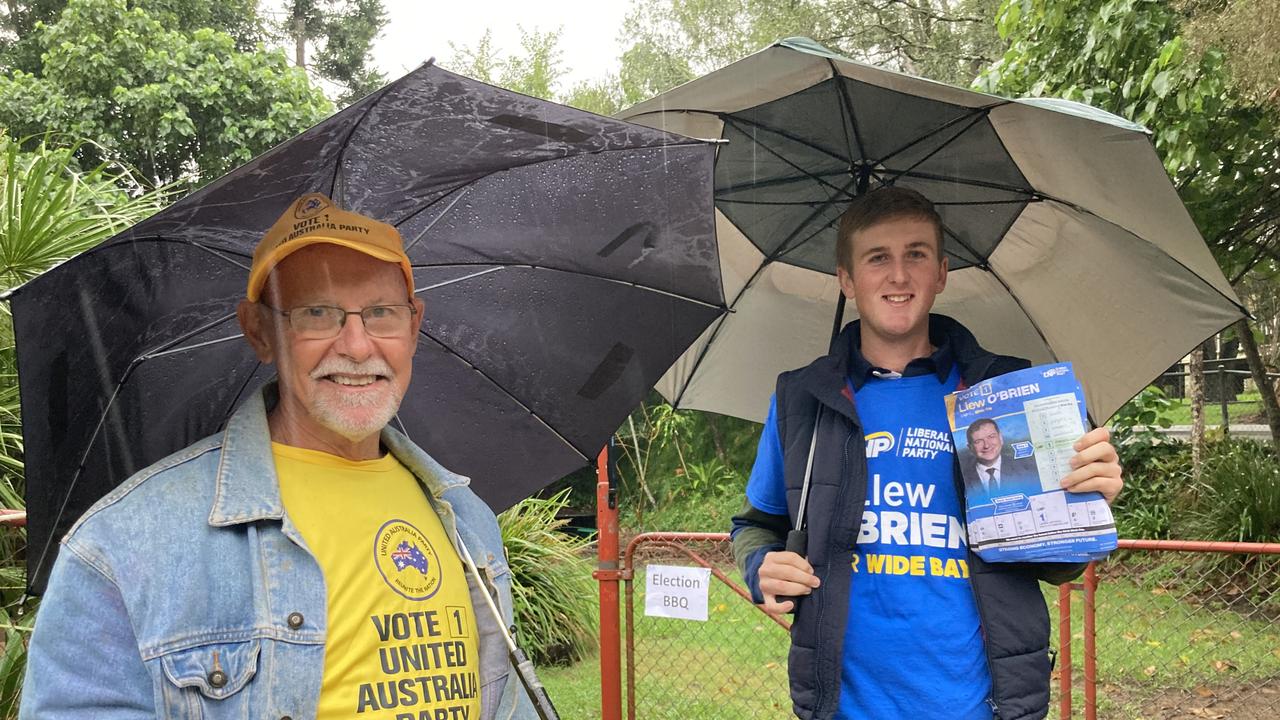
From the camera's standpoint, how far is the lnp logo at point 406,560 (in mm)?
1877

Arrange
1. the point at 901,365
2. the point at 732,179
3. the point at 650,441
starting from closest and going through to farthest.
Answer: the point at 901,365 → the point at 732,179 → the point at 650,441

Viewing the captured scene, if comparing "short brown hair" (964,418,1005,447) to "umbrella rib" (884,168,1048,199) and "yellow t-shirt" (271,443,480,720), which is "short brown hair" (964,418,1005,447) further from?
"yellow t-shirt" (271,443,480,720)

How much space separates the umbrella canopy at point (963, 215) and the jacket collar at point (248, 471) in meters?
1.20

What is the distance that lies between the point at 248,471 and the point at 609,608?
3.18 metres

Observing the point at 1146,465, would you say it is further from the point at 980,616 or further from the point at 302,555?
the point at 302,555

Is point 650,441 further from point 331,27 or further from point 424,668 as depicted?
point 424,668

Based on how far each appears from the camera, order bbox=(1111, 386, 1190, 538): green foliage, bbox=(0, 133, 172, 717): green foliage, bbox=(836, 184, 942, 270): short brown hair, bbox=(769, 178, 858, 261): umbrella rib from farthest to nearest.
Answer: bbox=(1111, 386, 1190, 538): green foliage, bbox=(0, 133, 172, 717): green foliage, bbox=(769, 178, 858, 261): umbrella rib, bbox=(836, 184, 942, 270): short brown hair

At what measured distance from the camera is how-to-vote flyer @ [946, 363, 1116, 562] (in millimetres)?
2057

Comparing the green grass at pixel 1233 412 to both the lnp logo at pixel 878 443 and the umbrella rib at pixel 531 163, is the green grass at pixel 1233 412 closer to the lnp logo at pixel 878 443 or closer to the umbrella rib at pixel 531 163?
the lnp logo at pixel 878 443

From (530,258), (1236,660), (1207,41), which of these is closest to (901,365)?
(530,258)

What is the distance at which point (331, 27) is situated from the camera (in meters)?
6.77

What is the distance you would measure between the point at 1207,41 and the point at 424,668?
530cm

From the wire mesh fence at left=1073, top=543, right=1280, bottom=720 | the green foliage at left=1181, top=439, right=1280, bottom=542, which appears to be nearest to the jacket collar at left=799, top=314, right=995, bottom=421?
the wire mesh fence at left=1073, top=543, right=1280, bottom=720

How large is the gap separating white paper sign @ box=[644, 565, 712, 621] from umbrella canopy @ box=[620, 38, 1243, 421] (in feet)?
4.34
